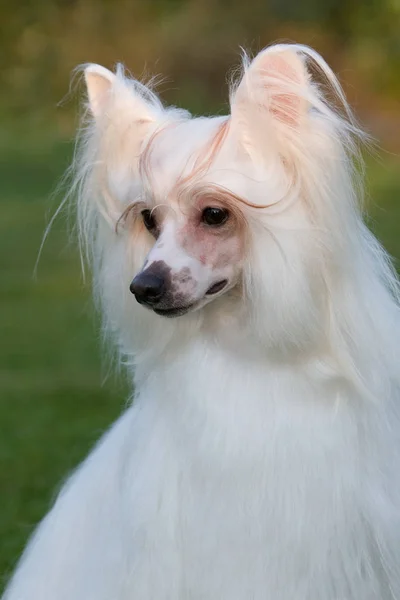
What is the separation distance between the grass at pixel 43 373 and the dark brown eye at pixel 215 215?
90 cm

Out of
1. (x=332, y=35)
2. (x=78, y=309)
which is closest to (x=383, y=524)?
(x=78, y=309)

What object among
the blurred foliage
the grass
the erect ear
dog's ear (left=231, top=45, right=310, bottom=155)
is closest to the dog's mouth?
dog's ear (left=231, top=45, right=310, bottom=155)

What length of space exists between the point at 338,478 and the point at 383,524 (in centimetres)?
17

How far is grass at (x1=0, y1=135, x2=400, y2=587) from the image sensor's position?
5109 mm

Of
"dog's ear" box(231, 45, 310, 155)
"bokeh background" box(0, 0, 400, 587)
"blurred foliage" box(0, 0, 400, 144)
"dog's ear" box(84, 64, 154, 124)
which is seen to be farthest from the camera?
"blurred foliage" box(0, 0, 400, 144)

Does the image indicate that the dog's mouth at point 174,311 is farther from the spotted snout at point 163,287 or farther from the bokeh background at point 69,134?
the bokeh background at point 69,134

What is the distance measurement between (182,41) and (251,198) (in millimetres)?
Result: 16289

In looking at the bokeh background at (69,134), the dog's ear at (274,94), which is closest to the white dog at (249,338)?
the dog's ear at (274,94)

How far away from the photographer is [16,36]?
20.0 metres

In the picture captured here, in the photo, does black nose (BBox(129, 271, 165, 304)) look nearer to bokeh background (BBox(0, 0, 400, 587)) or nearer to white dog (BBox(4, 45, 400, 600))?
white dog (BBox(4, 45, 400, 600))

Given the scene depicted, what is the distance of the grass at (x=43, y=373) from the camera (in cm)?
511

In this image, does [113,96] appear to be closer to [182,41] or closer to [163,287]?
[163,287]

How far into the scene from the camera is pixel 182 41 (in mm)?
18391

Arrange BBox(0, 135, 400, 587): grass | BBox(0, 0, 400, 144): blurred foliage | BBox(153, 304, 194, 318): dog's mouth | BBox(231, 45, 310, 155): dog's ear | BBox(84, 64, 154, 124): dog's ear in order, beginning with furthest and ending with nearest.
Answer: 1. BBox(0, 0, 400, 144): blurred foliage
2. BBox(0, 135, 400, 587): grass
3. BBox(84, 64, 154, 124): dog's ear
4. BBox(153, 304, 194, 318): dog's mouth
5. BBox(231, 45, 310, 155): dog's ear
